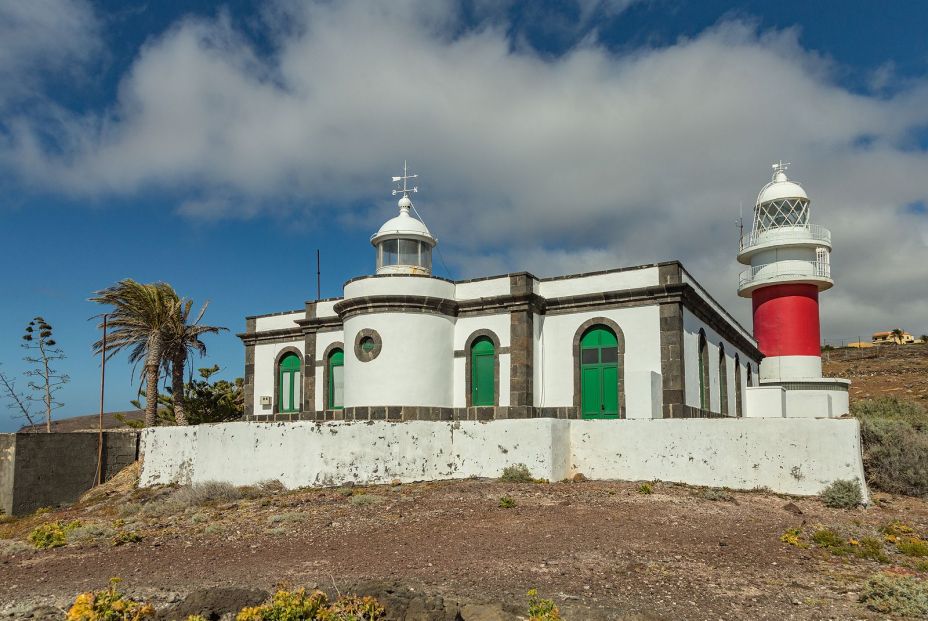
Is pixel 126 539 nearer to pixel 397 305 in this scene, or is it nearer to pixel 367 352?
pixel 367 352

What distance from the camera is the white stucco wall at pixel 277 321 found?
2470 cm

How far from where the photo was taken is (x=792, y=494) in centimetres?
1398

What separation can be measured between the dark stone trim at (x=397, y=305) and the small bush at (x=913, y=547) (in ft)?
41.7

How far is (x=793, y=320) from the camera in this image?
25844 millimetres

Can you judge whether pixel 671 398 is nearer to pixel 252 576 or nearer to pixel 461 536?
pixel 461 536

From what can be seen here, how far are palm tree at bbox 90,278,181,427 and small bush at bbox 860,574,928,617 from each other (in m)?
22.3

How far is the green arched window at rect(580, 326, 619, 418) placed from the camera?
18.7m

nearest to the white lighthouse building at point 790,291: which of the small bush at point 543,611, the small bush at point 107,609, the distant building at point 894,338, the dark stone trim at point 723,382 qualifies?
the dark stone trim at point 723,382

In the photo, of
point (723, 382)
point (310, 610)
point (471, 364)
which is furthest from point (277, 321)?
point (310, 610)

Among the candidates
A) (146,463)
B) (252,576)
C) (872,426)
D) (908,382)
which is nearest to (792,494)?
(872,426)

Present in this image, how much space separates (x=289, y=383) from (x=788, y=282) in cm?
1876

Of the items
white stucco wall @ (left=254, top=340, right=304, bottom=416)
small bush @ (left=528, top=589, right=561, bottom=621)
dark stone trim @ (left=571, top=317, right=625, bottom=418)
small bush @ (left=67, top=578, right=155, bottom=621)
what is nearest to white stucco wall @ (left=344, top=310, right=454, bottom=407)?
dark stone trim @ (left=571, top=317, right=625, bottom=418)

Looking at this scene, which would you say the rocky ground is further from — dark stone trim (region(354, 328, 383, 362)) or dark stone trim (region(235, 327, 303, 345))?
dark stone trim (region(235, 327, 303, 345))

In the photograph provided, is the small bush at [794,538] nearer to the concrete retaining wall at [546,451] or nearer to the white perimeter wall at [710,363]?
the concrete retaining wall at [546,451]
